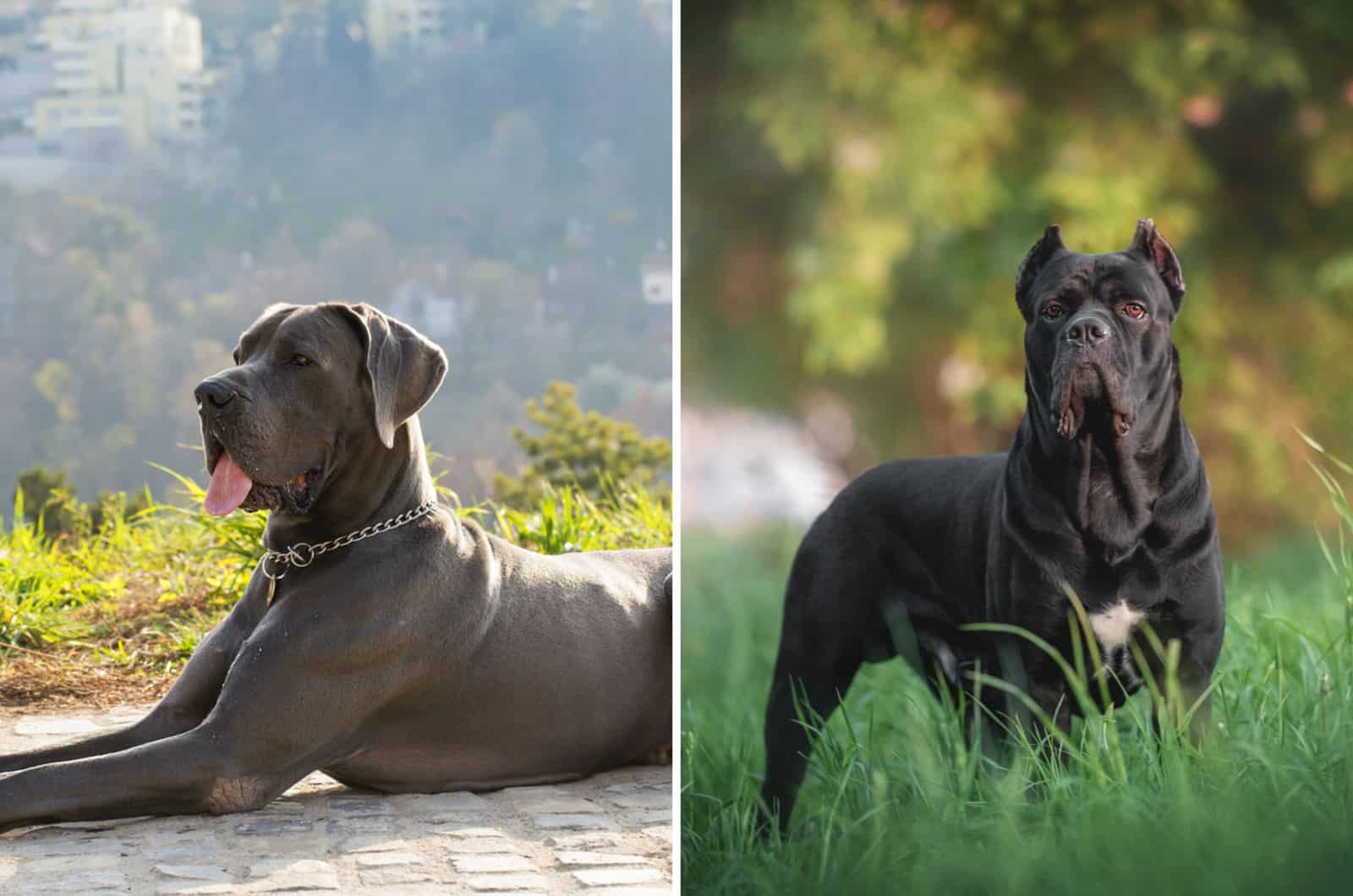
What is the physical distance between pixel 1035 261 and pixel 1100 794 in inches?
33.1

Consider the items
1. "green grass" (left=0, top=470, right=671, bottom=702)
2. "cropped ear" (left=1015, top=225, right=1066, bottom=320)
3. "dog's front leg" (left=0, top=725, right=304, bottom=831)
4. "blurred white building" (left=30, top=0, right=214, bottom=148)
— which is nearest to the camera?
"cropped ear" (left=1015, top=225, right=1066, bottom=320)

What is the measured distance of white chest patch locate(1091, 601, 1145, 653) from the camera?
2.15 m

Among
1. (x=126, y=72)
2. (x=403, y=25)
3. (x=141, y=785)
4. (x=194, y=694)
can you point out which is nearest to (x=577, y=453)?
(x=403, y=25)

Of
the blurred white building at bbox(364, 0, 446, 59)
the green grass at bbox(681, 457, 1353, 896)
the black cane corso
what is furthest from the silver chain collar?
the blurred white building at bbox(364, 0, 446, 59)

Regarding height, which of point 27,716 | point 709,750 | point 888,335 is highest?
point 888,335

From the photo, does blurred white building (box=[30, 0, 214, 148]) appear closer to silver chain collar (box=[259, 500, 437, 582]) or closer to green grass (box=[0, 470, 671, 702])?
green grass (box=[0, 470, 671, 702])

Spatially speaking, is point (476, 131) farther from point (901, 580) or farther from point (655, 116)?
point (901, 580)

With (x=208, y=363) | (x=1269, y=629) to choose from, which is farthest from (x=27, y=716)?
(x=208, y=363)

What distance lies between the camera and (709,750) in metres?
2.66

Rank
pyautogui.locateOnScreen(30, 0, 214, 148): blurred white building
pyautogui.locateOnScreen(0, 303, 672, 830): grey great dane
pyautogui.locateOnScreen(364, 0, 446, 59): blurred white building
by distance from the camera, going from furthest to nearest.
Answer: pyautogui.locateOnScreen(364, 0, 446, 59): blurred white building, pyautogui.locateOnScreen(30, 0, 214, 148): blurred white building, pyautogui.locateOnScreen(0, 303, 672, 830): grey great dane

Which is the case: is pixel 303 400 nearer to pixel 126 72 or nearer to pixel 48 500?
pixel 48 500

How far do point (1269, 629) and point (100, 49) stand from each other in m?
7.13

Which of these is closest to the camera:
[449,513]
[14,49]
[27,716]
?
[449,513]

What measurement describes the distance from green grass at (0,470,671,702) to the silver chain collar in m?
1.59
